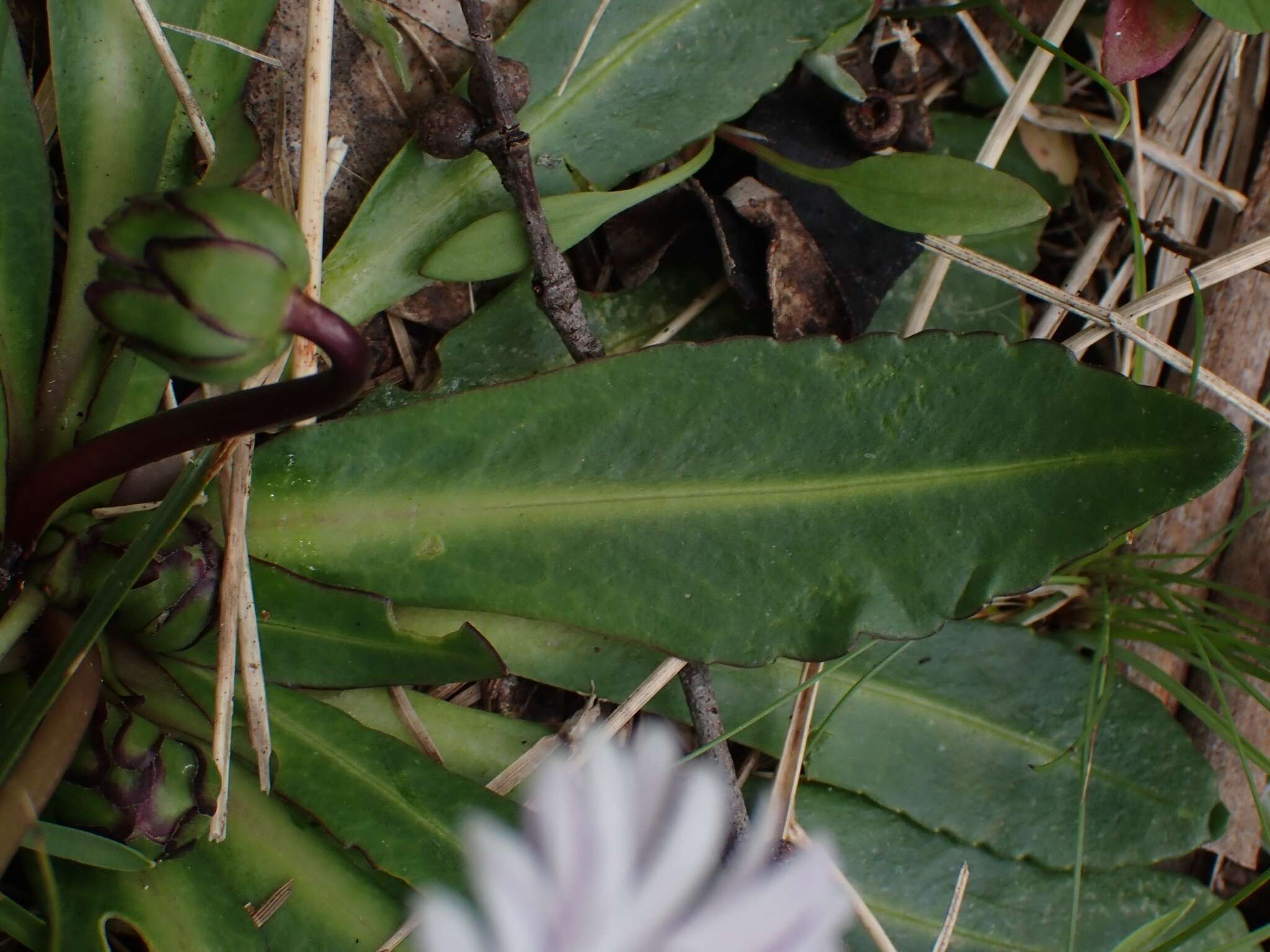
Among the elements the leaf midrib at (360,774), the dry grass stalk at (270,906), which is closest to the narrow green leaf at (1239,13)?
the leaf midrib at (360,774)

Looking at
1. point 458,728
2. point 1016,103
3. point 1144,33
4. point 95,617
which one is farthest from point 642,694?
point 1144,33

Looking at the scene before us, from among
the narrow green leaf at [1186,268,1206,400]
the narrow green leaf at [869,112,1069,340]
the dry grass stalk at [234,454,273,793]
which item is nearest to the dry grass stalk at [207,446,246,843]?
the dry grass stalk at [234,454,273,793]

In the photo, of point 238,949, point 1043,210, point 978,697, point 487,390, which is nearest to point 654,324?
point 487,390

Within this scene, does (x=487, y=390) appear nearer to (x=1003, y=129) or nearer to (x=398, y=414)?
(x=398, y=414)

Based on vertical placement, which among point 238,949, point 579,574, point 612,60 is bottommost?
point 238,949

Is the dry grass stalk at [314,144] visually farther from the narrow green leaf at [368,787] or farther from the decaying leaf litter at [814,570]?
the narrow green leaf at [368,787]

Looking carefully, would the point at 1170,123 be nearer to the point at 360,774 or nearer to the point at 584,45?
the point at 584,45
